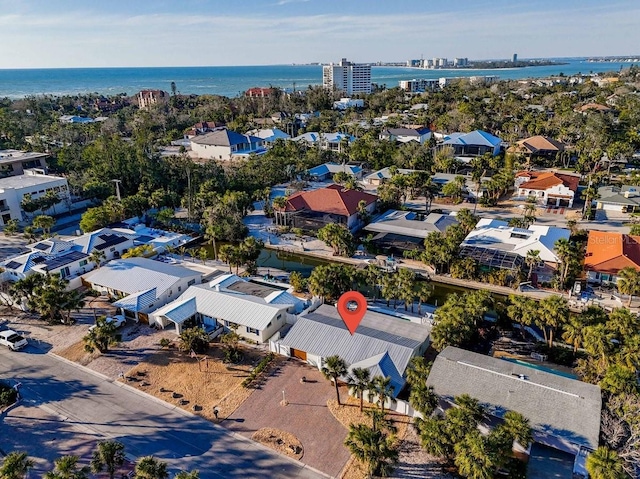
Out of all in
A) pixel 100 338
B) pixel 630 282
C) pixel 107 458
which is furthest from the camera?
pixel 630 282

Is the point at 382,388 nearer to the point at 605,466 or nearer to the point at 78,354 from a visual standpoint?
the point at 605,466

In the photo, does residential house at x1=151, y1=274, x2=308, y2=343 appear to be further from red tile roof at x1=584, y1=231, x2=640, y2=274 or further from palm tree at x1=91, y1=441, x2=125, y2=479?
red tile roof at x1=584, y1=231, x2=640, y2=274

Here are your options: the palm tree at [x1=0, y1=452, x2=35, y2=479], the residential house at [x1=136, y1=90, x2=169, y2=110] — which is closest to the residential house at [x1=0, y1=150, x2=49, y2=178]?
the palm tree at [x1=0, y1=452, x2=35, y2=479]

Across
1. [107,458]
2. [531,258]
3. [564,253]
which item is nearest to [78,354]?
[107,458]

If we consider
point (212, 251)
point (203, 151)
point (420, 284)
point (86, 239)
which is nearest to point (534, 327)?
point (420, 284)

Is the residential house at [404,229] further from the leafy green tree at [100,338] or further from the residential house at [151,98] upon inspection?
the residential house at [151,98]

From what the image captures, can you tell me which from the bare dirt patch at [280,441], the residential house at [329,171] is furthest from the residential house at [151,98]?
the bare dirt patch at [280,441]
